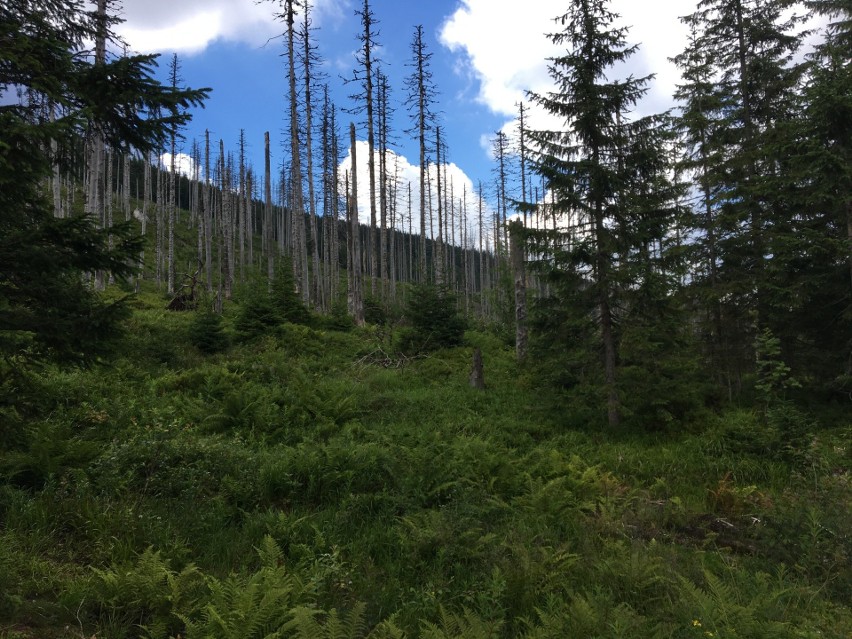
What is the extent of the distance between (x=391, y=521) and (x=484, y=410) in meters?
6.34

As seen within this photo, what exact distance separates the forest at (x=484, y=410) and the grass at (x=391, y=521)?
0.14 ft

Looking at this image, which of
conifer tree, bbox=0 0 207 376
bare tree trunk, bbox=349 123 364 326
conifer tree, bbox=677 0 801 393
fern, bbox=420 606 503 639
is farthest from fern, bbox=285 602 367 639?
bare tree trunk, bbox=349 123 364 326

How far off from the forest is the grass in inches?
1.7

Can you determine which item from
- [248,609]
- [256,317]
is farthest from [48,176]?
[256,317]

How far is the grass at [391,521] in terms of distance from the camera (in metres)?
3.68

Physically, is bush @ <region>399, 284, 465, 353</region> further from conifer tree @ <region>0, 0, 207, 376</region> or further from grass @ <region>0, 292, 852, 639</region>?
conifer tree @ <region>0, 0, 207, 376</region>

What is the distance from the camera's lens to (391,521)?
587cm

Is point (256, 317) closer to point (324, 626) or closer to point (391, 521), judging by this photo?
point (391, 521)

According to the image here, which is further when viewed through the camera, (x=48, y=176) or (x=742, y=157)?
(x=742, y=157)

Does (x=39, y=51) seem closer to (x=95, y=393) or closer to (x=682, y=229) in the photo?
(x=95, y=393)

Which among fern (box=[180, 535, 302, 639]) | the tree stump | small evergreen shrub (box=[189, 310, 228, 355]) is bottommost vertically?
fern (box=[180, 535, 302, 639])

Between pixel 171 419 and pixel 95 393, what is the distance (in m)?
1.97

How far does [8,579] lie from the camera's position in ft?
11.8

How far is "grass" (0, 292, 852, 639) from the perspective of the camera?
368 cm
